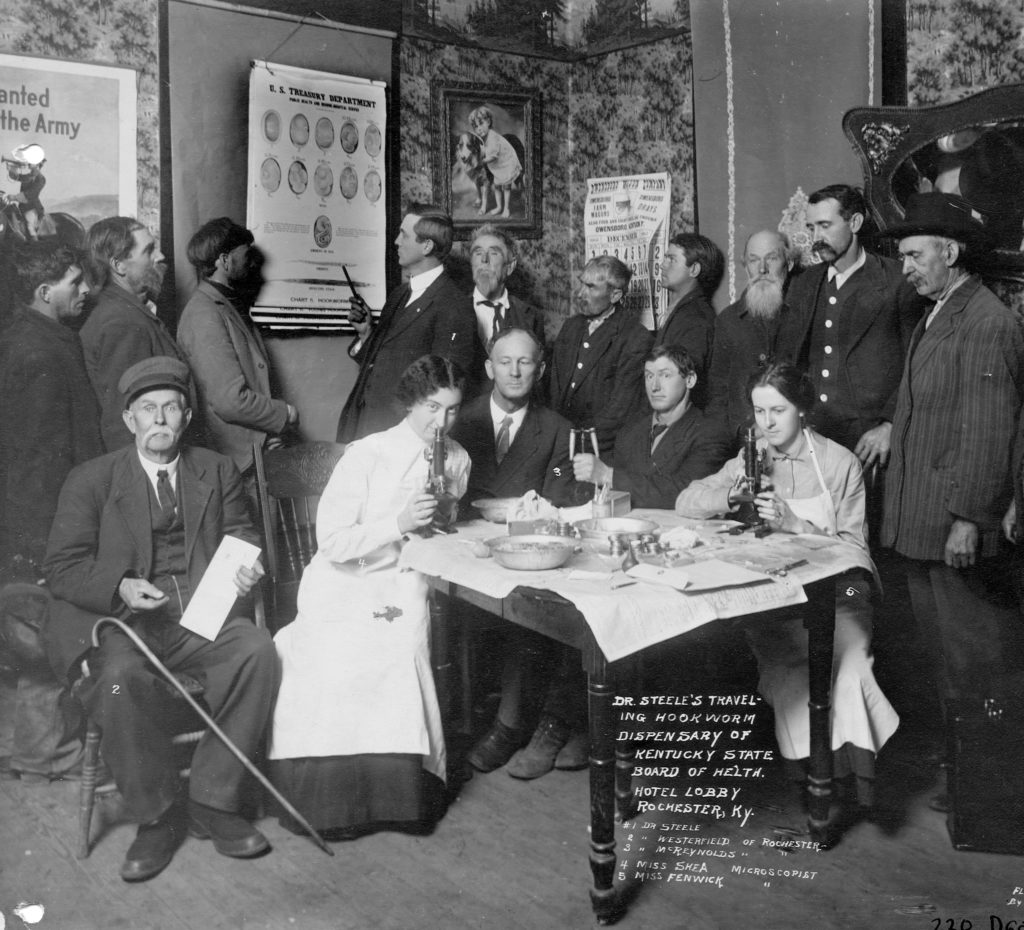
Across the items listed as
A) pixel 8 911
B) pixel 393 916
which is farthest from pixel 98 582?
pixel 393 916

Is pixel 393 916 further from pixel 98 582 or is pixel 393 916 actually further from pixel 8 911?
pixel 98 582

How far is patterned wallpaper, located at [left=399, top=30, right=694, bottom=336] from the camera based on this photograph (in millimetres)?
4547

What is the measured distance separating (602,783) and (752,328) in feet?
6.75

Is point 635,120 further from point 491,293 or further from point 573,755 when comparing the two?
point 573,755

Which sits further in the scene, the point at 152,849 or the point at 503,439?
the point at 503,439

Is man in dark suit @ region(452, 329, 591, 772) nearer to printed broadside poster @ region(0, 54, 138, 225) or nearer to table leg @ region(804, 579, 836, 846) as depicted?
table leg @ region(804, 579, 836, 846)

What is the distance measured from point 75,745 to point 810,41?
11.5 ft

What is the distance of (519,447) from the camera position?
3.50m

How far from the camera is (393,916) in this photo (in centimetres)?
241

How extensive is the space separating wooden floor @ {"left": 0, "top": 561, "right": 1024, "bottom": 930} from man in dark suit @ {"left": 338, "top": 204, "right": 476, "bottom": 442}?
1686 millimetres

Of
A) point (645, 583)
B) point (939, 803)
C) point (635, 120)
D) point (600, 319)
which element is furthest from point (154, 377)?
point (635, 120)

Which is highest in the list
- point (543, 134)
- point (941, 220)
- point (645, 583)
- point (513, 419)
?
point (543, 134)

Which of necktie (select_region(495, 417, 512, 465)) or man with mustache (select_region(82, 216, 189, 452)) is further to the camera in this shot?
necktie (select_region(495, 417, 512, 465))

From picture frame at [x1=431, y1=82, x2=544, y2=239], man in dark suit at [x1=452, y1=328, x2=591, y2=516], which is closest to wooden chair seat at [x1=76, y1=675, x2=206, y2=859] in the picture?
man in dark suit at [x1=452, y1=328, x2=591, y2=516]
